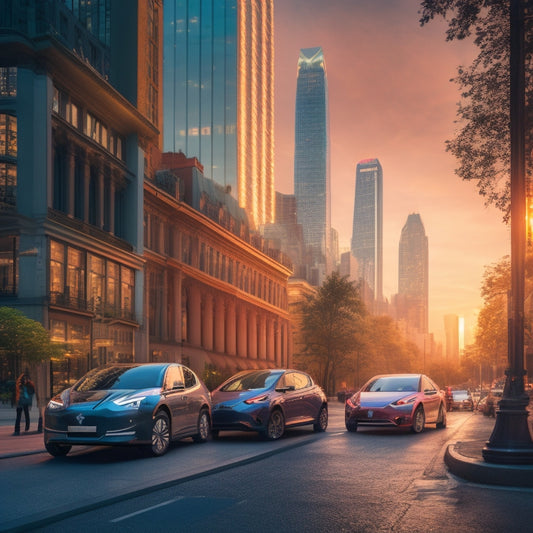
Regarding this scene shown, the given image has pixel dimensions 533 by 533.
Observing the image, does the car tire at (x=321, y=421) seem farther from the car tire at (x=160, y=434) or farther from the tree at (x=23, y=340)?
the tree at (x=23, y=340)

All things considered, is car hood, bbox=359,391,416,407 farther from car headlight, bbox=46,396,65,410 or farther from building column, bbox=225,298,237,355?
building column, bbox=225,298,237,355

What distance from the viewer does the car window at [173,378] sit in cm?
1452

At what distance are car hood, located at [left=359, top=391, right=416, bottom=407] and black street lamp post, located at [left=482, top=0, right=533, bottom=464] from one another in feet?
27.0

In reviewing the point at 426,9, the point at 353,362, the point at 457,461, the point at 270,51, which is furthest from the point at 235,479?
the point at 270,51

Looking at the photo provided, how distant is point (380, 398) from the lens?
63.7ft

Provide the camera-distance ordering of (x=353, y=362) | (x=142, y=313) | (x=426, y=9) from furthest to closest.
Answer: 1. (x=353, y=362)
2. (x=142, y=313)
3. (x=426, y=9)

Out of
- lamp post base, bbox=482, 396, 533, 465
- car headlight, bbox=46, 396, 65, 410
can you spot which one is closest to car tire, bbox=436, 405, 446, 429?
lamp post base, bbox=482, 396, 533, 465

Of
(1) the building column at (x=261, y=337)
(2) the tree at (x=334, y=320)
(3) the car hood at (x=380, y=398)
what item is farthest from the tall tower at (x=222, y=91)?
(3) the car hood at (x=380, y=398)

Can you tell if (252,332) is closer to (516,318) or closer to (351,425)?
(351,425)

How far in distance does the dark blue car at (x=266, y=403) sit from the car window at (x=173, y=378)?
5.92 feet

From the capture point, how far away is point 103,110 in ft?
157

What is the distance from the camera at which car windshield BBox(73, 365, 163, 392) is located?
14.1 m

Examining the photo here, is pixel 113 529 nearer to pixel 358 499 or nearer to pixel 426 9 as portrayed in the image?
pixel 358 499

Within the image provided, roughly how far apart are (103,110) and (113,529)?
43310mm
